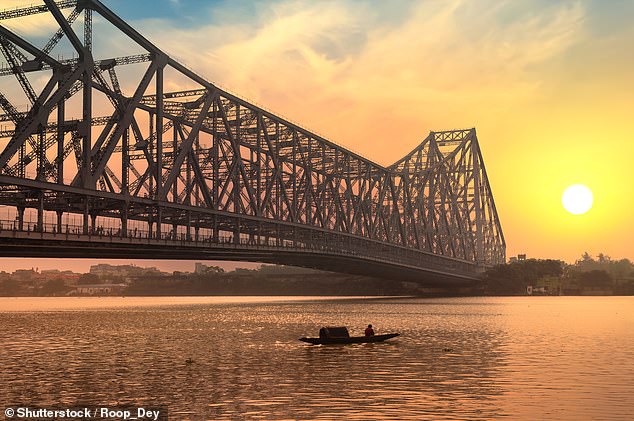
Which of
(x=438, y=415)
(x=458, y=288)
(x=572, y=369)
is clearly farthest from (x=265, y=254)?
(x=458, y=288)

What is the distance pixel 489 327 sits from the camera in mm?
69375

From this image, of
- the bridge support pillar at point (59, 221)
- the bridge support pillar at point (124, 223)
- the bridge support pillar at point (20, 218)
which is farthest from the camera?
the bridge support pillar at point (124, 223)

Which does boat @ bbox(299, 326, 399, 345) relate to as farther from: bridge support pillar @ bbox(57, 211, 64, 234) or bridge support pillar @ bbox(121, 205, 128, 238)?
bridge support pillar @ bbox(121, 205, 128, 238)

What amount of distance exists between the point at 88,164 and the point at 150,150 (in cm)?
1498

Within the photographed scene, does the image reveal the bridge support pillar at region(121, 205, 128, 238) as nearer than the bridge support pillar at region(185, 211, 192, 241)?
Yes

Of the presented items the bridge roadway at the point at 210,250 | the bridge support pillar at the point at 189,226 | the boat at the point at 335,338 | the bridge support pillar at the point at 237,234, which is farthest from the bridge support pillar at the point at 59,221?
the bridge support pillar at the point at 237,234

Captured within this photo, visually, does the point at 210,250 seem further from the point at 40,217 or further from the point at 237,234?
the point at 40,217

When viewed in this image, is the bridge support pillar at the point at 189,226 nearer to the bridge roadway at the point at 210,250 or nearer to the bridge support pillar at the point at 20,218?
the bridge roadway at the point at 210,250

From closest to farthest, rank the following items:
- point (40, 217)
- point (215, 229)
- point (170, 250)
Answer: point (40, 217)
point (170, 250)
point (215, 229)

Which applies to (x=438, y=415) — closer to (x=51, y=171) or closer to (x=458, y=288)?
(x=51, y=171)

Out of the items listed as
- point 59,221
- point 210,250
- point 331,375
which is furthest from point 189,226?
point 331,375

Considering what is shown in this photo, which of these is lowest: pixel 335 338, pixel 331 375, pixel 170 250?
pixel 331 375

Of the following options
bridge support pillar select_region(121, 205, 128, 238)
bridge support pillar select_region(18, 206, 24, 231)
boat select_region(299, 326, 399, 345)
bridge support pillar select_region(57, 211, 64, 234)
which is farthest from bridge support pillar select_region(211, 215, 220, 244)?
boat select_region(299, 326, 399, 345)

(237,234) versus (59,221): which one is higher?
(237,234)
